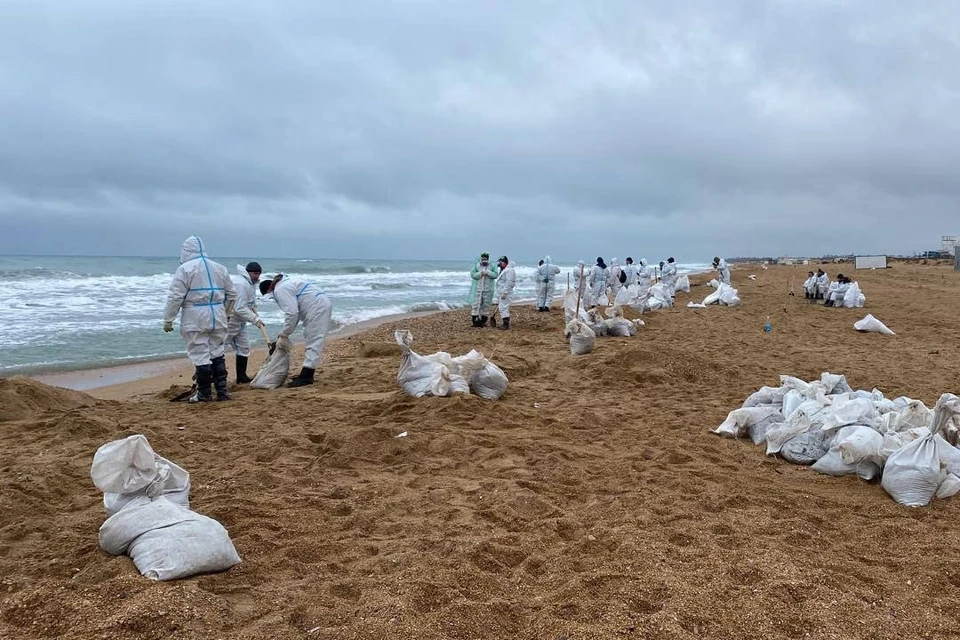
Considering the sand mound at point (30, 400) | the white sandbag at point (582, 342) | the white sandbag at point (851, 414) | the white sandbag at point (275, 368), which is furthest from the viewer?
the white sandbag at point (582, 342)

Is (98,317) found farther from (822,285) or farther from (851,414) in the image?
(822,285)

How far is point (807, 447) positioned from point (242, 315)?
612 cm

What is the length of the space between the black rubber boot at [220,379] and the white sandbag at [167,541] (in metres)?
3.87

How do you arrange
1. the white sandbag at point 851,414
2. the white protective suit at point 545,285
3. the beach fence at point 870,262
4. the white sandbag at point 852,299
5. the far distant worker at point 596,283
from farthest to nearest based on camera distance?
the beach fence at point 870,262
the far distant worker at point 596,283
the white protective suit at point 545,285
the white sandbag at point 852,299
the white sandbag at point 851,414

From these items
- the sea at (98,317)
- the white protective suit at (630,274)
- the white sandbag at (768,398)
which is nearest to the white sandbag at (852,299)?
the white protective suit at (630,274)

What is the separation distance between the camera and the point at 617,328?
11008mm

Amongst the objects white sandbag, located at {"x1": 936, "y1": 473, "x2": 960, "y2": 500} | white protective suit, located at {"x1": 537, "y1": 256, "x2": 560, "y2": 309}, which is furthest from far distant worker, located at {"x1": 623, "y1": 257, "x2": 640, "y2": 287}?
white sandbag, located at {"x1": 936, "y1": 473, "x2": 960, "y2": 500}

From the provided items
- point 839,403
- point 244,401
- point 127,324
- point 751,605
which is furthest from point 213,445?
point 127,324

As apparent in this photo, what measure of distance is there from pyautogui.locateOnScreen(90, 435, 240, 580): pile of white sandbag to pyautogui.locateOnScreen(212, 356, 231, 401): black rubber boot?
358 centimetres

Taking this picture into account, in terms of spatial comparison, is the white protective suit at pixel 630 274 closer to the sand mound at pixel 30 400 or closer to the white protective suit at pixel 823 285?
the white protective suit at pixel 823 285

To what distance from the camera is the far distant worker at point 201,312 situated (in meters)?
6.18

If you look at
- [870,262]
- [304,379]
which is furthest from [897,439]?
[870,262]

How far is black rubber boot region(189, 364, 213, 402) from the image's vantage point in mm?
6305

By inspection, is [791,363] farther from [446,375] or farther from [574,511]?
[574,511]
